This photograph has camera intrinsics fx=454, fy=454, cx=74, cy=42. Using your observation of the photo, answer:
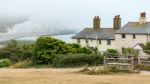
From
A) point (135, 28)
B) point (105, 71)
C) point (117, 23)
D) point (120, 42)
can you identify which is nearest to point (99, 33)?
point (117, 23)

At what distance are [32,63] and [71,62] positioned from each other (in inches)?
196

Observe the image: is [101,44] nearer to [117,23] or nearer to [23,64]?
[117,23]

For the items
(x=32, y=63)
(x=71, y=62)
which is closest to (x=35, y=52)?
(x=32, y=63)

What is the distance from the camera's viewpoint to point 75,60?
46094 millimetres

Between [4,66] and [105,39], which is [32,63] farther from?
[105,39]

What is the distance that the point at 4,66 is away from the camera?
158 feet

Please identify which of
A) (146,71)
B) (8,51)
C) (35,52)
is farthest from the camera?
(8,51)

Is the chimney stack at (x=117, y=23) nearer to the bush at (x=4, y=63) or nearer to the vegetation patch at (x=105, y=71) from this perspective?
the bush at (x=4, y=63)

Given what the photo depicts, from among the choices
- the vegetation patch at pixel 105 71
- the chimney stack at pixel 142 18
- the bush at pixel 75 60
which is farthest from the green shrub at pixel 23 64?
the chimney stack at pixel 142 18

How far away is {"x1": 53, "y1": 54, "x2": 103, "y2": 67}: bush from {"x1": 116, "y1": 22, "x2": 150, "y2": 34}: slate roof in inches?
742

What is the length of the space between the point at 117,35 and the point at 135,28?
3.23 m

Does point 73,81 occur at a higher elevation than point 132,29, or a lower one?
lower

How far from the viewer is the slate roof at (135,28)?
64500 mm

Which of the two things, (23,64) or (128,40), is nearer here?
(23,64)
